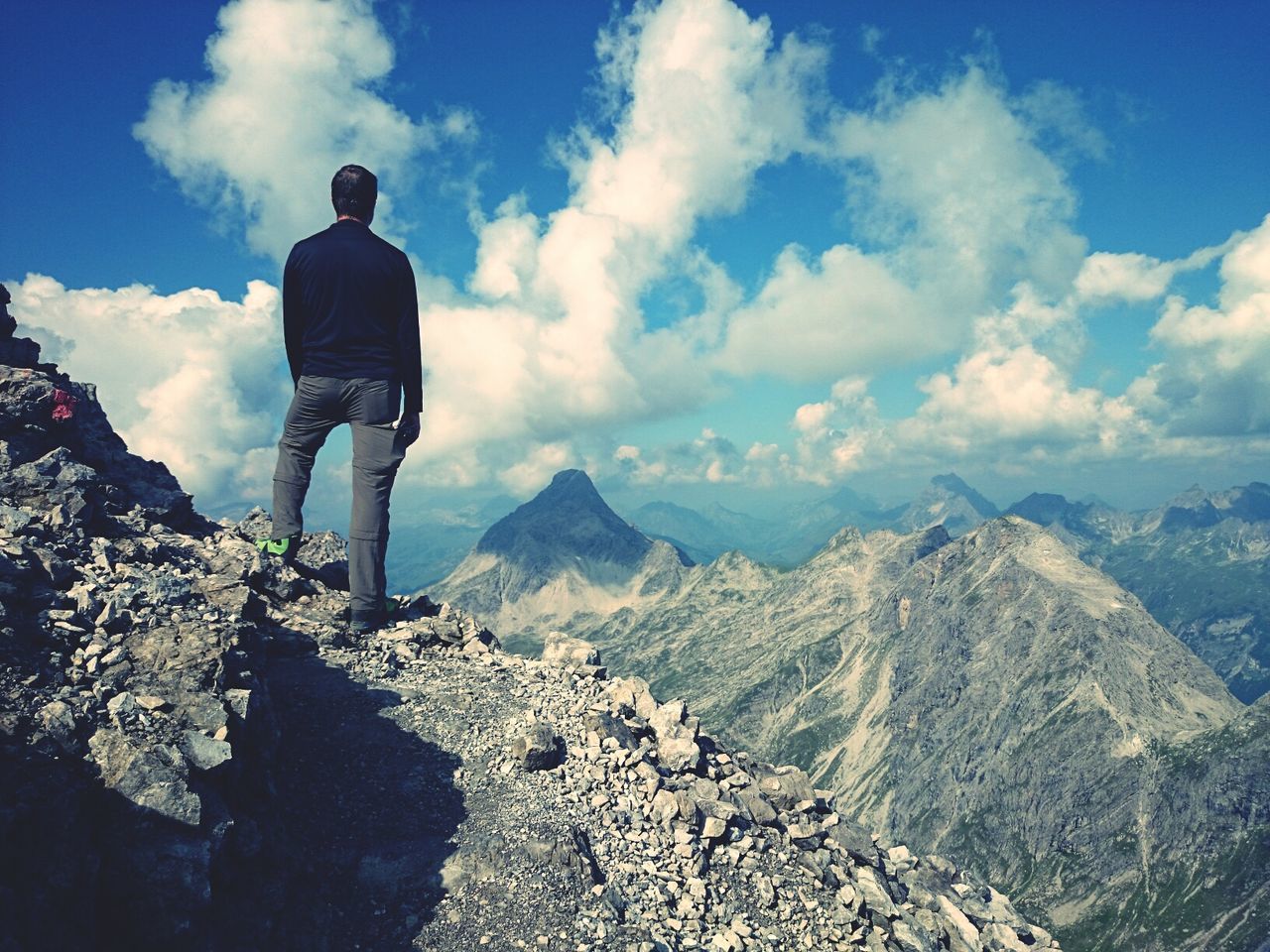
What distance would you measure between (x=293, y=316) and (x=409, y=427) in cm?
300

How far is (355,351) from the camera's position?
13.5m

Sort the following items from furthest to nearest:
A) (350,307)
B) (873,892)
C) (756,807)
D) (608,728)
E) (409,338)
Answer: (756,807) < (873,892) < (608,728) < (409,338) < (350,307)

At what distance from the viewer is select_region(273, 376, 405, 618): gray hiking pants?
45.3 ft

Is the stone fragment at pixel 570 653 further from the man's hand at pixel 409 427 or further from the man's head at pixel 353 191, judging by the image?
the man's head at pixel 353 191

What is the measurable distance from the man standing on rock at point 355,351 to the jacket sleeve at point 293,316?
0.8 inches

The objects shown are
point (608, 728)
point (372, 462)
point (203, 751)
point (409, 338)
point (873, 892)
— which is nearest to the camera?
point (203, 751)

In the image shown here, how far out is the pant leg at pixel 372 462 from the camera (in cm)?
1389

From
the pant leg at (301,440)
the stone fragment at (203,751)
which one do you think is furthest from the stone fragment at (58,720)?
the pant leg at (301,440)

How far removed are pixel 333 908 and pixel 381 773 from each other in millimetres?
3014

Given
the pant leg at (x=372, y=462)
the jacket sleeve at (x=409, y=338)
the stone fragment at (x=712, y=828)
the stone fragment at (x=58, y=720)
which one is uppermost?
the jacket sleeve at (x=409, y=338)

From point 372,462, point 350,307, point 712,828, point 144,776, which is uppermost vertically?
point 350,307

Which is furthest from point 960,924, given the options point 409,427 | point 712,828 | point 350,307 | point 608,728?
point 350,307

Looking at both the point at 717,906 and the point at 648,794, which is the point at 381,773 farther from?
the point at 717,906

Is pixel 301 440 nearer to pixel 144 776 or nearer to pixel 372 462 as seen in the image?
pixel 372 462
